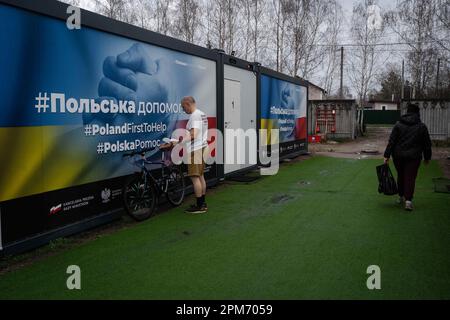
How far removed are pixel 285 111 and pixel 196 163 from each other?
7608mm

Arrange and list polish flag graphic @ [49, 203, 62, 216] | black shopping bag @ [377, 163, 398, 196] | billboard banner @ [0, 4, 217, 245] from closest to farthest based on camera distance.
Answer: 1. billboard banner @ [0, 4, 217, 245]
2. polish flag graphic @ [49, 203, 62, 216]
3. black shopping bag @ [377, 163, 398, 196]

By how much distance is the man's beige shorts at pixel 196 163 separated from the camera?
273 inches

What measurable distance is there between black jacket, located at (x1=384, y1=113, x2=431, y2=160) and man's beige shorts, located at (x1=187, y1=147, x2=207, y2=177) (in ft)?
9.58

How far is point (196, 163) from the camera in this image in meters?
6.98

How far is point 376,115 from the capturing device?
167 ft

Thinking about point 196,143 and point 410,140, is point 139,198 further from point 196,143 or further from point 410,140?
point 410,140

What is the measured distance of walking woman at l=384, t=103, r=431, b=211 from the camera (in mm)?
7113

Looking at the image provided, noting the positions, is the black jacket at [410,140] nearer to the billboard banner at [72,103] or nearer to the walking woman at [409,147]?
the walking woman at [409,147]

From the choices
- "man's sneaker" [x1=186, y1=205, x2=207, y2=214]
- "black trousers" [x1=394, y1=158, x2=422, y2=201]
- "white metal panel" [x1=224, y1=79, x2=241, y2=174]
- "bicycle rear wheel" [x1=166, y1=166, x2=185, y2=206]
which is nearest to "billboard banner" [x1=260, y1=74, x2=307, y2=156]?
"white metal panel" [x1=224, y1=79, x2=241, y2=174]

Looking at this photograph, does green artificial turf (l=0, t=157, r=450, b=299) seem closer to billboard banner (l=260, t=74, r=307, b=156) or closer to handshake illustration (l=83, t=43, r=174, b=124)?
handshake illustration (l=83, t=43, r=174, b=124)

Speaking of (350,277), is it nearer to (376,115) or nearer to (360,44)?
(360,44)

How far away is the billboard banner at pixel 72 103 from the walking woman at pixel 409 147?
363 centimetres

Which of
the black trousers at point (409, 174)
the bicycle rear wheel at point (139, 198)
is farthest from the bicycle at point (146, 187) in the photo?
the black trousers at point (409, 174)

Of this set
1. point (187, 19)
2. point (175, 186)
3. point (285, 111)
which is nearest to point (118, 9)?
point (187, 19)
